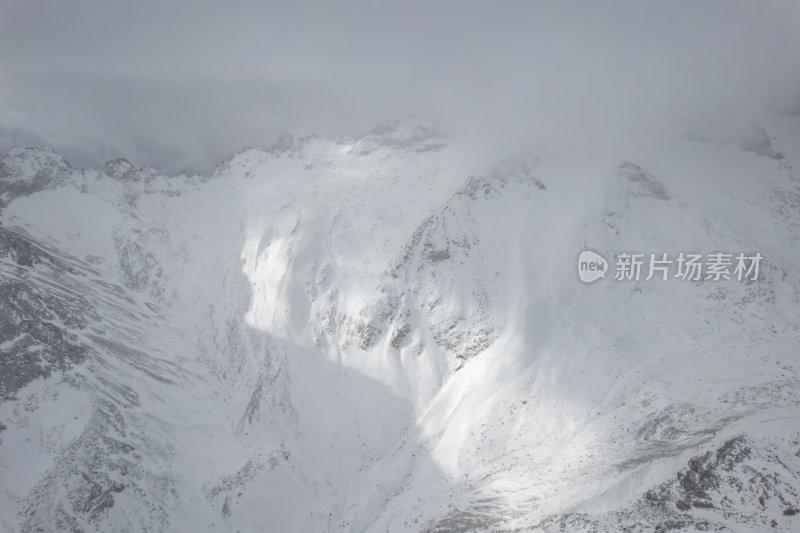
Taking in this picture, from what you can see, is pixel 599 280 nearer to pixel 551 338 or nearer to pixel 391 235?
pixel 551 338

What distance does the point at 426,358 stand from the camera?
75.8 m

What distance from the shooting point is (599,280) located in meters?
74.2

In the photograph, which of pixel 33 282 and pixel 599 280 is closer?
pixel 599 280

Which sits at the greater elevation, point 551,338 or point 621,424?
point 551,338

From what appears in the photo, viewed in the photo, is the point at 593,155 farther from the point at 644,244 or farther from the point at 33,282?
the point at 33,282

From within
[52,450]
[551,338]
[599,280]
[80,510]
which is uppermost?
[599,280]

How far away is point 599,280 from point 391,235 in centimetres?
3962

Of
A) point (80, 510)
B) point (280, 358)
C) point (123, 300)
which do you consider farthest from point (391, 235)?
point (80, 510)

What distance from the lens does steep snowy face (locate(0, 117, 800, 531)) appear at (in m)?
46.7

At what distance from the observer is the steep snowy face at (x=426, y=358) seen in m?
46.7

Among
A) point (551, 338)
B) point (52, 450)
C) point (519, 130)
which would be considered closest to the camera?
point (52, 450)

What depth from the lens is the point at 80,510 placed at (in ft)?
180

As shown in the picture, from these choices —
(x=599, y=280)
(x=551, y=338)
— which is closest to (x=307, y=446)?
(x=551, y=338)

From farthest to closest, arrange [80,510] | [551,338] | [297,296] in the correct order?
1. [297,296]
2. [551,338]
3. [80,510]
